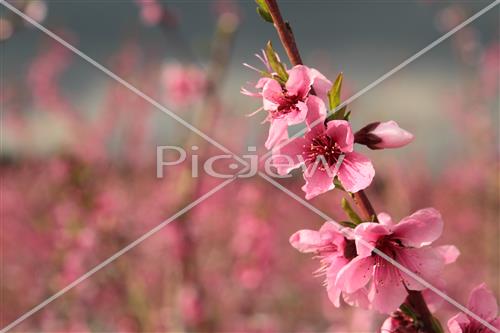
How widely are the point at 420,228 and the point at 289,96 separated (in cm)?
38

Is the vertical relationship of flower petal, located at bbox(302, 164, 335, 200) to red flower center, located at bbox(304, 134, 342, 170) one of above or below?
below

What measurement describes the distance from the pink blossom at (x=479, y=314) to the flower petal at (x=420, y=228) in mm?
135

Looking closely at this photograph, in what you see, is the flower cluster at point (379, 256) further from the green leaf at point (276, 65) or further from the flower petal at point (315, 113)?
the green leaf at point (276, 65)

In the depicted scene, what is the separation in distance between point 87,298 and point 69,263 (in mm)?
654

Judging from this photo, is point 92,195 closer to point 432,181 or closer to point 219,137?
point 219,137

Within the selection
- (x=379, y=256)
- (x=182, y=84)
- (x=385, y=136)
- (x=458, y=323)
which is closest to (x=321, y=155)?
(x=385, y=136)

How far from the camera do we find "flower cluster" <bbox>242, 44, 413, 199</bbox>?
1.01m

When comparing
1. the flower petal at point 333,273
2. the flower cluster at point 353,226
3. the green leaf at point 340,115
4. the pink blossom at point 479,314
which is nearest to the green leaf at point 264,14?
the flower cluster at point 353,226

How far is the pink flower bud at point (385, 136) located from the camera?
1061 mm

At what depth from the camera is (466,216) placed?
8367 mm

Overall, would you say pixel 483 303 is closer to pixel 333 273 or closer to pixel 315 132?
pixel 333 273

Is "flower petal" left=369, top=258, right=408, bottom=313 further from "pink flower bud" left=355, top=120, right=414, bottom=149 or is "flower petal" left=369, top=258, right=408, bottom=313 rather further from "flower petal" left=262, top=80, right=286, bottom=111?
"flower petal" left=262, top=80, right=286, bottom=111

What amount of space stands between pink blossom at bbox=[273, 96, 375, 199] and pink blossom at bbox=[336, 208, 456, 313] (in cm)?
12

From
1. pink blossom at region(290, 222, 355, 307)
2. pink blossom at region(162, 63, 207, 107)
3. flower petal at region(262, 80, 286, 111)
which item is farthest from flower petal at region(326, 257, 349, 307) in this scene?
pink blossom at region(162, 63, 207, 107)
